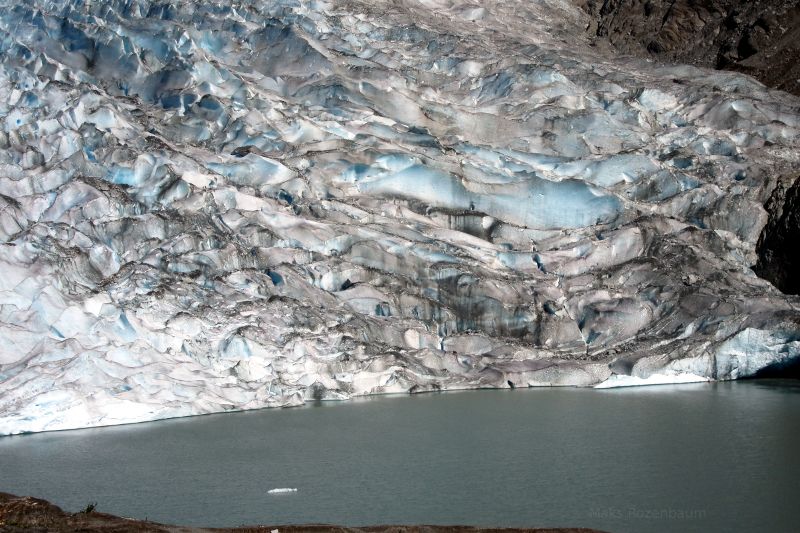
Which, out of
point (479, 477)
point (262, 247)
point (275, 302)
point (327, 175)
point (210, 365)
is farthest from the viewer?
point (327, 175)

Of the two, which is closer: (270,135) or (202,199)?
(202,199)

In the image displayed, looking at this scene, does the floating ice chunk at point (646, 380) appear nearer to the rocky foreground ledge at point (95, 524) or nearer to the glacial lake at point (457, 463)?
the glacial lake at point (457, 463)

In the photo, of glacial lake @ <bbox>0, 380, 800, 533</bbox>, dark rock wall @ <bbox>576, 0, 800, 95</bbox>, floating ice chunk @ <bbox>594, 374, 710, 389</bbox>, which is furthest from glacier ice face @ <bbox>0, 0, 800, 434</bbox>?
dark rock wall @ <bbox>576, 0, 800, 95</bbox>

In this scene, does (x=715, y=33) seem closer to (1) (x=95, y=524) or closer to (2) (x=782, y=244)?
(2) (x=782, y=244)

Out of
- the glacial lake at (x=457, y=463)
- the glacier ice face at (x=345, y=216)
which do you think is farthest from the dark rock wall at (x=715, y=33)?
the glacial lake at (x=457, y=463)

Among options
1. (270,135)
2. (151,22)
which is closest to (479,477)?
(270,135)

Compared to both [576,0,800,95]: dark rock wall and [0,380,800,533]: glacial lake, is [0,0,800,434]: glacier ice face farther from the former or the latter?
[576,0,800,95]: dark rock wall

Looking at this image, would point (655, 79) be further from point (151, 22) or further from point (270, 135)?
point (151, 22)
